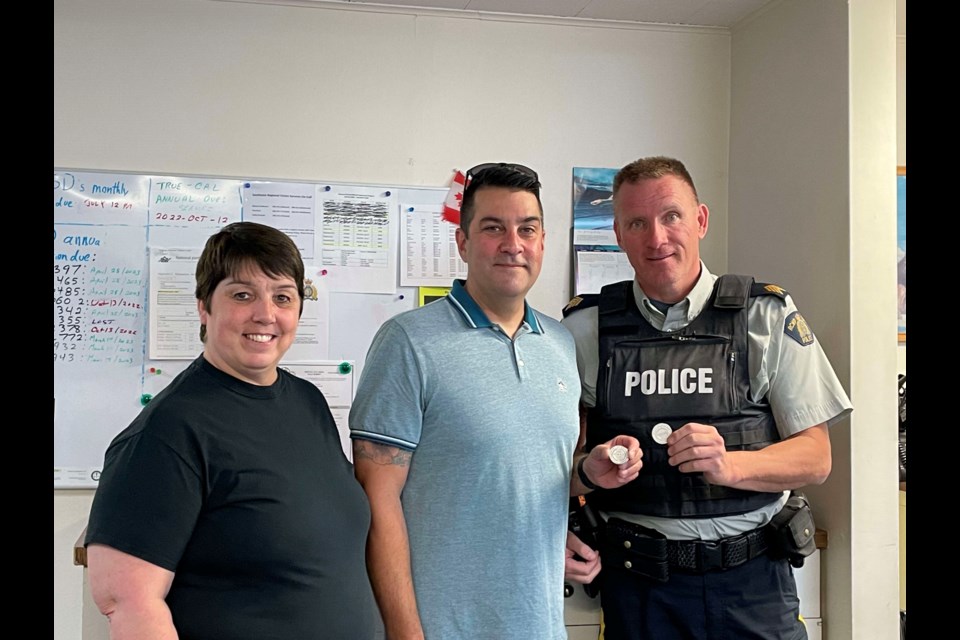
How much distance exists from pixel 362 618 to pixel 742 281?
3.90 ft

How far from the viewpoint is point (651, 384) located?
1985mm

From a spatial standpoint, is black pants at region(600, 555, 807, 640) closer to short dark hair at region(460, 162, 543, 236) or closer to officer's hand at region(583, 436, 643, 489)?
officer's hand at region(583, 436, 643, 489)

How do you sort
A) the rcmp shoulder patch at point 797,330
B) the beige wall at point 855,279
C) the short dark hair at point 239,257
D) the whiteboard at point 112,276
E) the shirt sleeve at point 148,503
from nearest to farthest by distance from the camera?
1. the shirt sleeve at point 148,503
2. the short dark hair at point 239,257
3. the rcmp shoulder patch at point 797,330
4. the beige wall at point 855,279
5. the whiteboard at point 112,276

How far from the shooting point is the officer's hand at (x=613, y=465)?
176 centimetres

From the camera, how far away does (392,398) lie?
164 centimetres

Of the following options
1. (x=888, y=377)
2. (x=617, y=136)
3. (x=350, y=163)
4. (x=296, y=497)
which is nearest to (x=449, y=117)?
(x=350, y=163)

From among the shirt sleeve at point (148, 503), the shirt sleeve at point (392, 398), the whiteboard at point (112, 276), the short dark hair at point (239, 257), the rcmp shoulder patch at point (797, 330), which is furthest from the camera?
the whiteboard at point (112, 276)

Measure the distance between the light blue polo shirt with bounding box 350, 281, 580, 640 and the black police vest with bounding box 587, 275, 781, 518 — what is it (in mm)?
339

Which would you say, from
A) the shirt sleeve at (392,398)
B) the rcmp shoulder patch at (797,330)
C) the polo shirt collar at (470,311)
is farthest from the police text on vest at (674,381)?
the shirt sleeve at (392,398)

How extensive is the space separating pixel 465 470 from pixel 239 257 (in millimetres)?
593

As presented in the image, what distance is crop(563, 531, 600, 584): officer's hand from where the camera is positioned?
2.03 m

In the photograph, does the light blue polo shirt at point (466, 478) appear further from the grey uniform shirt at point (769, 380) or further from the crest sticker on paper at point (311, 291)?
the crest sticker on paper at point (311, 291)

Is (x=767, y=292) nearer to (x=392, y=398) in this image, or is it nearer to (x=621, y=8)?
(x=392, y=398)

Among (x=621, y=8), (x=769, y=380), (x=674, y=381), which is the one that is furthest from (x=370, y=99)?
(x=769, y=380)
